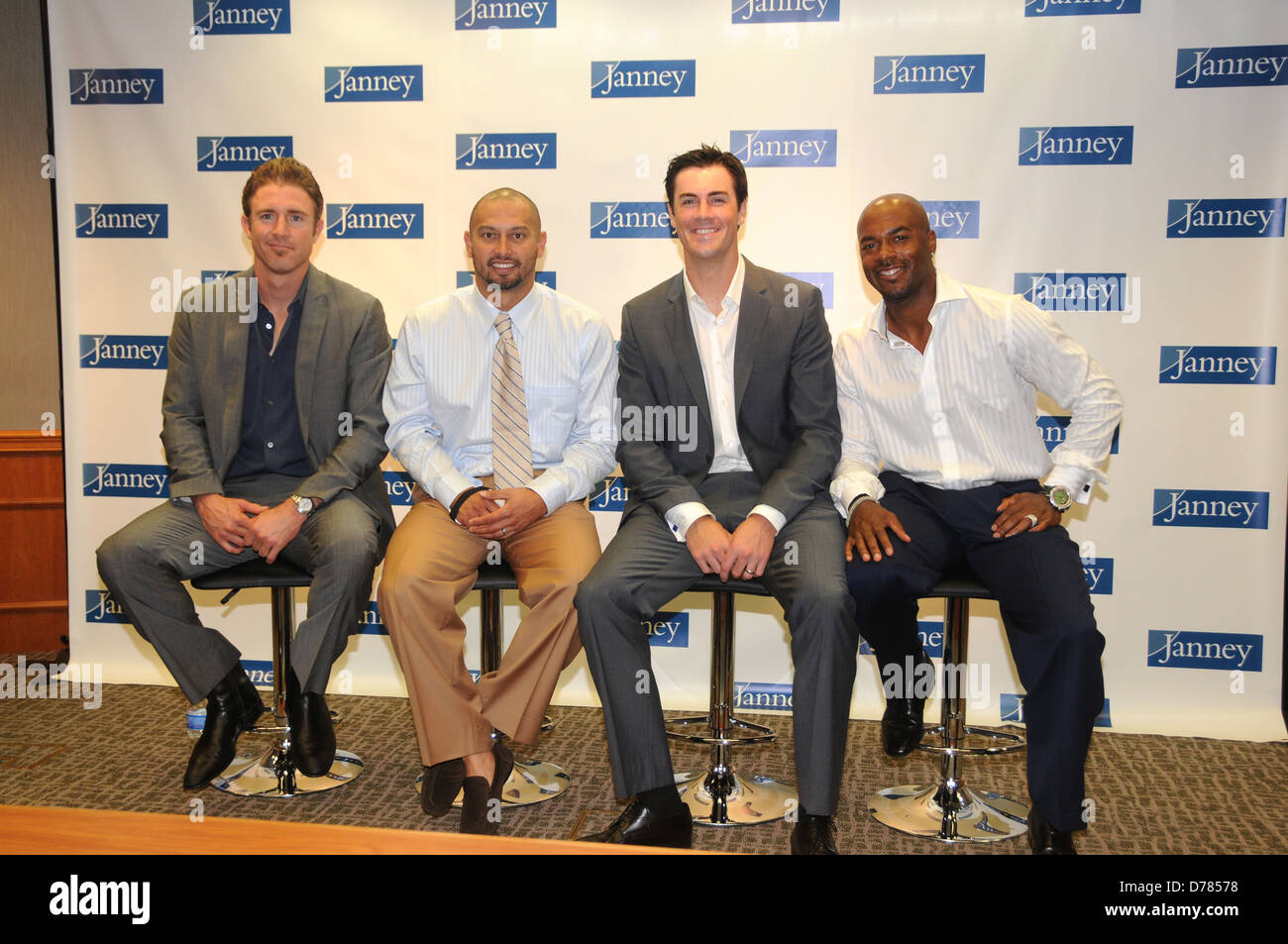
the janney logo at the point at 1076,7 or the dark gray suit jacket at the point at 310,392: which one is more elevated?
the janney logo at the point at 1076,7

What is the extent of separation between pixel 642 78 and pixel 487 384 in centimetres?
151

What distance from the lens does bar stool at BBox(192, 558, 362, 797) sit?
8.88ft

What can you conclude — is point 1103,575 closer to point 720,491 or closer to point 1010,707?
point 1010,707

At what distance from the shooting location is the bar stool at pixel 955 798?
257 centimetres

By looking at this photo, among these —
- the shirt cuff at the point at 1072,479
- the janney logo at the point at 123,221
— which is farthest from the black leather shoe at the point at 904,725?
the janney logo at the point at 123,221

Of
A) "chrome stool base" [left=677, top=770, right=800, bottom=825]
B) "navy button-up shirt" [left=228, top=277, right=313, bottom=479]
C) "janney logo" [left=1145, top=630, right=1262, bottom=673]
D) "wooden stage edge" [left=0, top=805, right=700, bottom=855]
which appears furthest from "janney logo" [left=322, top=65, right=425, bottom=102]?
"janney logo" [left=1145, top=630, right=1262, bottom=673]

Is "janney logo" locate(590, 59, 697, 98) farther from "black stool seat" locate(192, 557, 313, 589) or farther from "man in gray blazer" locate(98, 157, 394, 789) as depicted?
"black stool seat" locate(192, 557, 313, 589)

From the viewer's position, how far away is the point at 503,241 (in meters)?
2.86

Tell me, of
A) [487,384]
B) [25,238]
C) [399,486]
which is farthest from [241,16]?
[487,384]

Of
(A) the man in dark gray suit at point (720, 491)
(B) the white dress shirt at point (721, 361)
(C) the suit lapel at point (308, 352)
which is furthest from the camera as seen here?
(C) the suit lapel at point (308, 352)

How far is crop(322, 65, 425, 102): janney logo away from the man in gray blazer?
0.89 meters

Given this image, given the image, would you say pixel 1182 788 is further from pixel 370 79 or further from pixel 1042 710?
pixel 370 79

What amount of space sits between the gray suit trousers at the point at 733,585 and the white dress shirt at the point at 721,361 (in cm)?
21

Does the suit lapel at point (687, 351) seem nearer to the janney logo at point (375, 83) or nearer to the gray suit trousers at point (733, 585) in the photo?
the gray suit trousers at point (733, 585)
